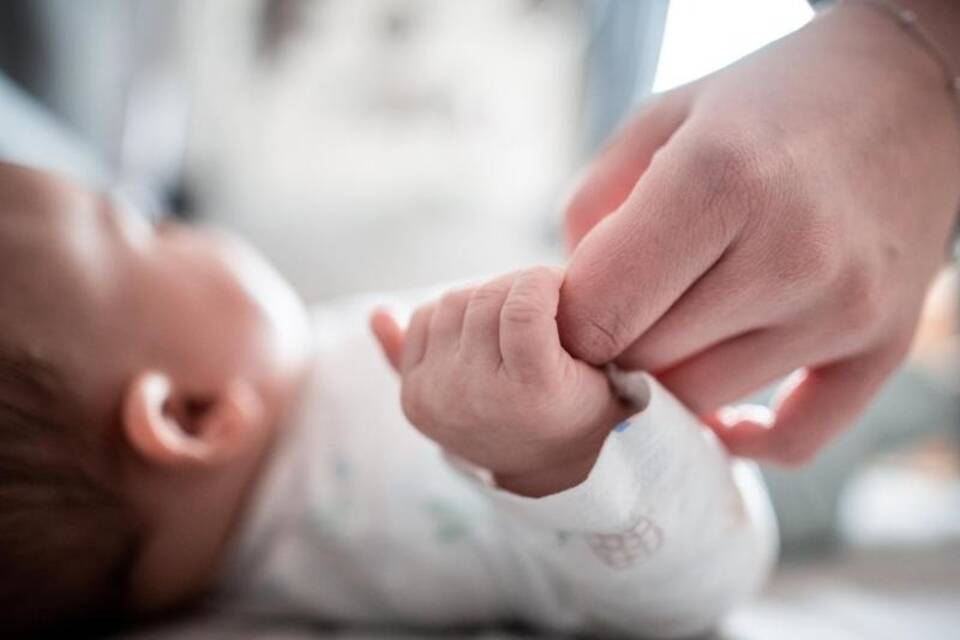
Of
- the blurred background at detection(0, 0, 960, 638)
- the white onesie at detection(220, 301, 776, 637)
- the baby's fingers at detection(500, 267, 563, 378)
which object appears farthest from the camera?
the blurred background at detection(0, 0, 960, 638)

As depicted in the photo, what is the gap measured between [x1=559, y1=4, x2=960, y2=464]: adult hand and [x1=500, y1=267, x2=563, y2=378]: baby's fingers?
0.03m

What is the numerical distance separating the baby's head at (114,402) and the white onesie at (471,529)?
0.20ft

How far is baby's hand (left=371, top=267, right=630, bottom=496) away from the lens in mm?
389

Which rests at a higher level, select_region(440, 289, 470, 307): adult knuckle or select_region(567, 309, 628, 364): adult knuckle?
select_region(440, 289, 470, 307): adult knuckle

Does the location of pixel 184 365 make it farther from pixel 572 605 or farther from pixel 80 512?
pixel 572 605

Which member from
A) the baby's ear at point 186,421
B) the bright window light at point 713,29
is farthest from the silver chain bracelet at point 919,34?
the baby's ear at point 186,421

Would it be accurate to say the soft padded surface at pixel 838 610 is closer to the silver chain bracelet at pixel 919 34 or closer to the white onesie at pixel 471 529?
the white onesie at pixel 471 529

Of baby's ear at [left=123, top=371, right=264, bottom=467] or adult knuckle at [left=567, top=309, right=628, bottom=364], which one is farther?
baby's ear at [left=123, top=371, right=264, bottom=467]

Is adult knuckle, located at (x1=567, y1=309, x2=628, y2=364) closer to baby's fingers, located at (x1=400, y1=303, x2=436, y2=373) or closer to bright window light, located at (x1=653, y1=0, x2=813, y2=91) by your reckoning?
baby's fingers, located at (x1=400, y1=303, x2=436, y2=373)

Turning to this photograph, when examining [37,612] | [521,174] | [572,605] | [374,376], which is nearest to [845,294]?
[572,605]

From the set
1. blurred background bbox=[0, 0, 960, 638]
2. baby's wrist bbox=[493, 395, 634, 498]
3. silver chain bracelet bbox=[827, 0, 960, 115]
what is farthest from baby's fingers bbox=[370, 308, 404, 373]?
blurred background bbox=[0, 0, 960, 638]

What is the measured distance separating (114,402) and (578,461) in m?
0.38

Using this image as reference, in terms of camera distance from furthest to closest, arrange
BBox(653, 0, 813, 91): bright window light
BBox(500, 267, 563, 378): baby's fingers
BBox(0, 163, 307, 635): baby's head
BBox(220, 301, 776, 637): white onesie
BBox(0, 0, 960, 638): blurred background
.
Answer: BBox(0, 0, 960, 638): blurred background, BBox(653, 0, 813, 91): bright window light, BBox(0, 163, 307, 635): baby's head, BBox(220, 301, 776, 637): white onesie, BBox(500, 267, 563, 378): baby's fingers

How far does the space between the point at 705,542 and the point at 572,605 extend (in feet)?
0.46
